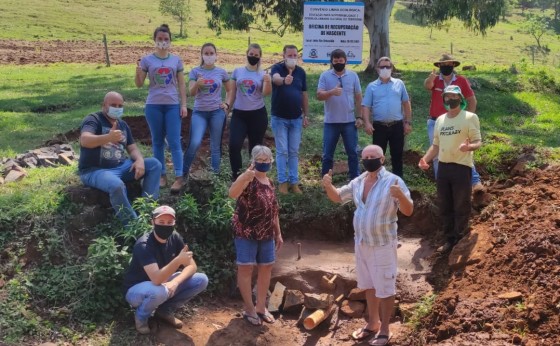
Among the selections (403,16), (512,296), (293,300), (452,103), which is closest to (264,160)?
(293,300)

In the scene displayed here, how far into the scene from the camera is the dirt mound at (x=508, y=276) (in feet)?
17.5

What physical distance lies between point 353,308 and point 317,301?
0.53 metres

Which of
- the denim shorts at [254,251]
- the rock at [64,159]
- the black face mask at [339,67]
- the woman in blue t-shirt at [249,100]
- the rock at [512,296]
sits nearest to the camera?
the rock at [512,296]

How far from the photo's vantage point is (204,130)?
7773 mm

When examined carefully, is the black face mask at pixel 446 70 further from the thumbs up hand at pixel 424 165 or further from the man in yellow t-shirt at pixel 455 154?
the thumbs up hand at pixel 424 165

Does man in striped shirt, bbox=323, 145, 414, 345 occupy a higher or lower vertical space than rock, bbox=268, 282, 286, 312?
higher

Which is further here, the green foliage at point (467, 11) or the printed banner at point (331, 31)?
the green foliage at point (467, 11)

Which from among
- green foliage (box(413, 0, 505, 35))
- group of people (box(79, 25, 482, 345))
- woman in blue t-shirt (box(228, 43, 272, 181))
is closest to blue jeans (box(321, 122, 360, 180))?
group of people (box(79, 25, 482, 345))

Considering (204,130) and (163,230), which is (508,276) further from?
(204,130)

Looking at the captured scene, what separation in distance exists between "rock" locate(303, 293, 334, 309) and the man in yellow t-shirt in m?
1.79

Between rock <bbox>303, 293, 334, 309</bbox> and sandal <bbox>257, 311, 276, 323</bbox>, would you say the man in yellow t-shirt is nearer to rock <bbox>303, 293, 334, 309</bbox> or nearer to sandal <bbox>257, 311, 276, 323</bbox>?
rock <bbox>303, 293, 334, 309</bbox>

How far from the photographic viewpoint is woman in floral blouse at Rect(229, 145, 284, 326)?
19.3 ft

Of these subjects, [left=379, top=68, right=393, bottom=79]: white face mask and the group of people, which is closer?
the group of people

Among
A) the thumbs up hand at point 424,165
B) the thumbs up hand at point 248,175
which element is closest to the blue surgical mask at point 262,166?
the thumbs up hand at point 248,175
